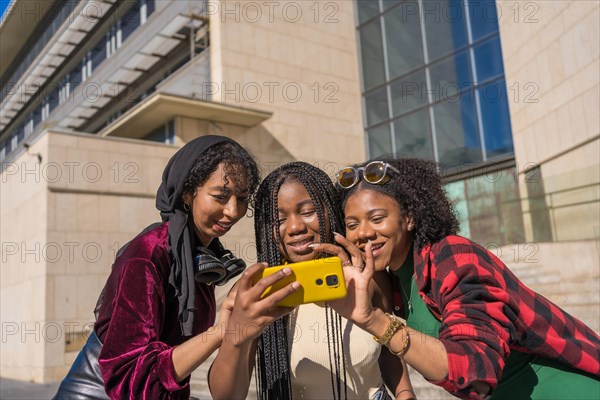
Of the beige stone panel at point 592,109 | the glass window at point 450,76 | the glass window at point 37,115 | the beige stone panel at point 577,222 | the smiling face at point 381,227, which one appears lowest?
the smiling face at point 381,227

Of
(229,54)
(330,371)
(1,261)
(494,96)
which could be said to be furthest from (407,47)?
(330,371)

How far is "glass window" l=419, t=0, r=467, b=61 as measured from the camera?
50.3ft

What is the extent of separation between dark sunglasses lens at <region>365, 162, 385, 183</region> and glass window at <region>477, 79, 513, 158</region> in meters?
13.1

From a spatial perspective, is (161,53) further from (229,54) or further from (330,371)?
(330,371)

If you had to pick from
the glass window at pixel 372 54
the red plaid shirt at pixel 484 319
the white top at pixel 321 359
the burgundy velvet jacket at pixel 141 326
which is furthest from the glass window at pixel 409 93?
the burgundy velvet jacket at pixel 141 326

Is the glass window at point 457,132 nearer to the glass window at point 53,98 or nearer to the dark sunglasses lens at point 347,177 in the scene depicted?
the dark sunglasses lens at point 347,177

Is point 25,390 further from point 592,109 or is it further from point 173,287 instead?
point 592,109

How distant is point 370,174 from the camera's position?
2297 millimetres

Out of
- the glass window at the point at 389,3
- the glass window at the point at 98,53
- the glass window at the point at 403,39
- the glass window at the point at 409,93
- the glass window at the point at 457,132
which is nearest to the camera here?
the glass window at the point at 457,132

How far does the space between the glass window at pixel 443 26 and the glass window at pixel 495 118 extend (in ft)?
5.87

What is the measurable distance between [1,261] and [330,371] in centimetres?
1387

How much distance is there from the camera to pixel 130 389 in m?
1.64

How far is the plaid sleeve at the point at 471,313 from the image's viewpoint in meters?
1.43

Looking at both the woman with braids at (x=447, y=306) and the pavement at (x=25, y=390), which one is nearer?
the woman with braids at (x=447, y=306)
